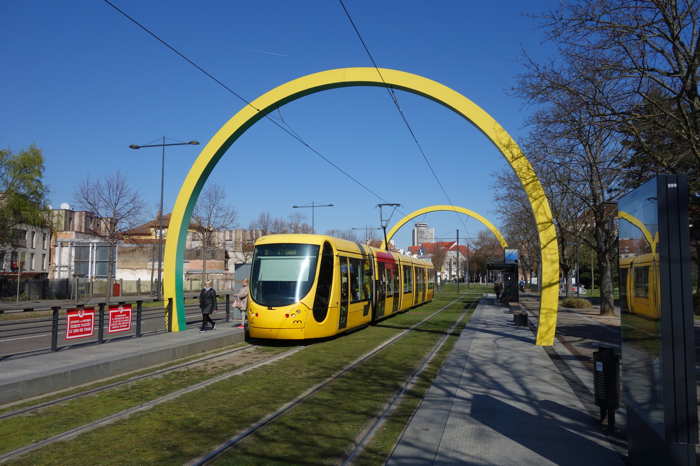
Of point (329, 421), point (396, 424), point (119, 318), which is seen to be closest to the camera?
point (396, 424)

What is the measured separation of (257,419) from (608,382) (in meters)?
4.60

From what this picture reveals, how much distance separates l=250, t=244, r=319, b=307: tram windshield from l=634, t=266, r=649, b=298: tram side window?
9.70m

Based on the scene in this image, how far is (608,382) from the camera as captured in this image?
711 cm

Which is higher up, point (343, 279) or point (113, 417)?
point (343, 279)

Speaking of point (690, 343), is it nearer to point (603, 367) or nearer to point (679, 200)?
point (679, 200)

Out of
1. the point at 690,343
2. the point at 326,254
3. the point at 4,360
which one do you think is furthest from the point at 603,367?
the point at 4,360

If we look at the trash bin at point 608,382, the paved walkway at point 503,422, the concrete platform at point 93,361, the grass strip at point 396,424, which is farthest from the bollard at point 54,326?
the trash bin at point 608,382

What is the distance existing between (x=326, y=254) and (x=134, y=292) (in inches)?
1573

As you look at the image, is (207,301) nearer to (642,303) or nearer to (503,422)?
(503,422)

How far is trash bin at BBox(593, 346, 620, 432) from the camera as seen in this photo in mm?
7051

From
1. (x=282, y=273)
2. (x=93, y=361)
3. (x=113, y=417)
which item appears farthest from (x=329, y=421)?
(x=282, y=273)

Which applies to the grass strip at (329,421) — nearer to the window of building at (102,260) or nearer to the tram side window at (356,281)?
the tram side window at (356,281)

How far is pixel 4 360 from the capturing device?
442 inches

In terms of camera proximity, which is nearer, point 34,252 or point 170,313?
point 170,313
